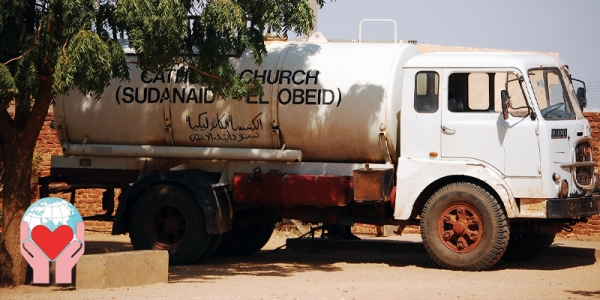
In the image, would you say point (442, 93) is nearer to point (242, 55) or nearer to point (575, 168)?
point (575, 168)

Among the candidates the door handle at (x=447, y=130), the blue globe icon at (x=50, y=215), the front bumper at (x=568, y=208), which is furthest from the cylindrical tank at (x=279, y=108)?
the blue globe icon at (x=50, y=215)

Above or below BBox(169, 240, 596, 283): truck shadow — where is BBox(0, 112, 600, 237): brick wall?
above

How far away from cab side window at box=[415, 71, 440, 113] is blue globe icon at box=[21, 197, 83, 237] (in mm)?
4915

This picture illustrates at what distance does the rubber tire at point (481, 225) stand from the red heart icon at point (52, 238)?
15.9 feet

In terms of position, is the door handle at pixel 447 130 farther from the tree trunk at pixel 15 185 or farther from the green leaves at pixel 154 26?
the tree trunk at pixel 15 185

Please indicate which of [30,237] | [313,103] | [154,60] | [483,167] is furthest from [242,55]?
[30,237]

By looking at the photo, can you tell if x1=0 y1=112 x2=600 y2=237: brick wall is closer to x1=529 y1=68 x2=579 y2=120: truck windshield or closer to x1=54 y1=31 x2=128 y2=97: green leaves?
x1=529 y1=68 x2=579 y2=120: truck windshield

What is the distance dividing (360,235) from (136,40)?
7794 millimetres

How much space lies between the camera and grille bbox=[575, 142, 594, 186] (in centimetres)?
1258

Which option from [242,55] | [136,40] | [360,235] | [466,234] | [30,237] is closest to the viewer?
[30,237]

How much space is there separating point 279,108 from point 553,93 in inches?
144

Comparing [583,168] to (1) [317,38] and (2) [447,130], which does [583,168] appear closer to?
(2) [447,130]

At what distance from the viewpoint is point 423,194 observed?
13.1 meters

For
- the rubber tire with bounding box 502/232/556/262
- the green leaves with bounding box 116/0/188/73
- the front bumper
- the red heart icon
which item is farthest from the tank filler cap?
the red heart icon
